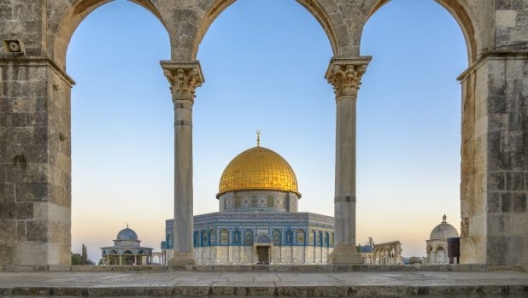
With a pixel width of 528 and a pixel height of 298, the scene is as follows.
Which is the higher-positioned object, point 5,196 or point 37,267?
point 5,196

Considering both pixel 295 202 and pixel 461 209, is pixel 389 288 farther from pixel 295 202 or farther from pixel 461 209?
pixel 295 202

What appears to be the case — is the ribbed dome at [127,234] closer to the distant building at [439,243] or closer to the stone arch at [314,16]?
the distant building at [439,243]

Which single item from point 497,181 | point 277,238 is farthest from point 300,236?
point 497,181

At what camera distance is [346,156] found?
10844 millimetres

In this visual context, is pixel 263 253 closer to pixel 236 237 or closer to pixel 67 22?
pixel 236 237

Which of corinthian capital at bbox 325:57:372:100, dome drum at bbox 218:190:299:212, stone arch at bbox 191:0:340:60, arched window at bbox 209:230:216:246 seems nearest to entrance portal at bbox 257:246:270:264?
dome drum at bbox 218:190:299:212

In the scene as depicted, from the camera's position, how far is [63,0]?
11156mm

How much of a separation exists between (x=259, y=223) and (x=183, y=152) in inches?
1438

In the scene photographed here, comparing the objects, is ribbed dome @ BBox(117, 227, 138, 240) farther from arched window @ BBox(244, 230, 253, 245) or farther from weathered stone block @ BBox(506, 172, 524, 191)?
weathered stone block @ BBox(506, 172, 524, 191)

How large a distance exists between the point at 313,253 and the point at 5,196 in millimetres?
39843

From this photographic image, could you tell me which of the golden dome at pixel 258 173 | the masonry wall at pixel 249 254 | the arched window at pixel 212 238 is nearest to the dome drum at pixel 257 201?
the golden dome at pixel 258 173

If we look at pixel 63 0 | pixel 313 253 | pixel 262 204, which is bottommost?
pixel 313 253

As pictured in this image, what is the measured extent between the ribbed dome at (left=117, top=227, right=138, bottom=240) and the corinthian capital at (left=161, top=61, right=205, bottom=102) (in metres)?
47.3

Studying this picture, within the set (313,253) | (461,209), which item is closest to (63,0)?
(461,209)
